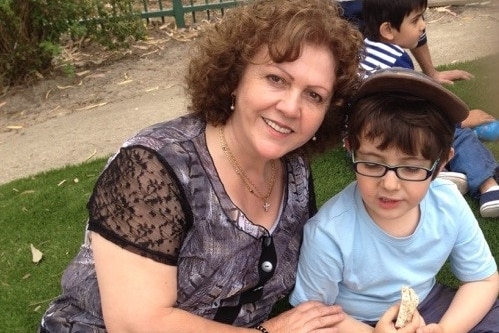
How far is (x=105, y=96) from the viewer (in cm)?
550

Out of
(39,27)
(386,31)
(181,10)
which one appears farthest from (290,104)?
(181,10)

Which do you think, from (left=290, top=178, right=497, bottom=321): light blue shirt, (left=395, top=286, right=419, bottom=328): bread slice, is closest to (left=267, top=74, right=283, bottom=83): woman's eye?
(left=290, top=178, right=497, bottom=321): light blue shirt

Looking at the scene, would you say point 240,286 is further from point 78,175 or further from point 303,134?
point 78,175

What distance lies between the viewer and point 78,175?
165 inches

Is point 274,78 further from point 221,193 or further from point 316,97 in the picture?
point 221,193

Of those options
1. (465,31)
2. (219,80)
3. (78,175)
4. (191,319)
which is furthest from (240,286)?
(465,31)

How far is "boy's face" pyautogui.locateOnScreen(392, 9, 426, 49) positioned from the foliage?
3.00 meters

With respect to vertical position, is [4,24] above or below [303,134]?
below

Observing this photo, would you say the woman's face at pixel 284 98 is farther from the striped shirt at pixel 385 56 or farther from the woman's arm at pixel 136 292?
the striped shirt at pixel 385 56

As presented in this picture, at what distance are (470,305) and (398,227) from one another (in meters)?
0.38

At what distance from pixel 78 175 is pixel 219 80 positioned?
2437 mm

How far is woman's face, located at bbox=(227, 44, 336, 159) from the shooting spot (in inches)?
72.0

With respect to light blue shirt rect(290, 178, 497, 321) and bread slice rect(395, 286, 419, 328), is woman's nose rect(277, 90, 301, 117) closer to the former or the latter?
light blue shirt rect(290, 178, 497, 321)

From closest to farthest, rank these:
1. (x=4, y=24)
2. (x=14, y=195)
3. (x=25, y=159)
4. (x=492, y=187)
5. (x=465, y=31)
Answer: (x=492, y=187) → (x=14, y=195) → (x=25, y=159) → (x=4, y=24) → (x=465, y=31)
